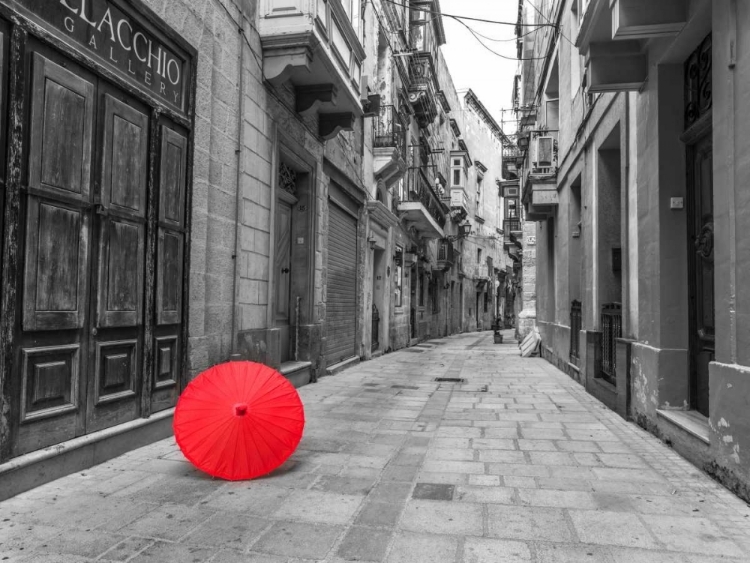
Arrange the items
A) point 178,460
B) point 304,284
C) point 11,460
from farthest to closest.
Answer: point 304,284
point 178,460
point 11,460

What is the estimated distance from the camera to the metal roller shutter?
1123 cm

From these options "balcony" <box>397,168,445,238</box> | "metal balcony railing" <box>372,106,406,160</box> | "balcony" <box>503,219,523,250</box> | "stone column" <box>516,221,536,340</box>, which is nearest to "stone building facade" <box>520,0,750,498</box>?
"metal balcony railing" <box>372,106,406,160</box>

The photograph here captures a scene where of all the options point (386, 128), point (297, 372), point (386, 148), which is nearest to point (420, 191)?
point (386, 128)

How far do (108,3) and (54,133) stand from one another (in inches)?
52.0

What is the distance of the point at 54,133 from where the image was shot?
403cm

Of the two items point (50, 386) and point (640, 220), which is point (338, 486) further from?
Result: point (640, 220)

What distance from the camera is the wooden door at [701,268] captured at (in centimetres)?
515

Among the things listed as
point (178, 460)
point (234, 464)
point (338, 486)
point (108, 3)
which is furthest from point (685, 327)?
point (108, 3)

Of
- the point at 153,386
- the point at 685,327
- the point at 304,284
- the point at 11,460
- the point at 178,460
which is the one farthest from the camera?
the point at 304,284

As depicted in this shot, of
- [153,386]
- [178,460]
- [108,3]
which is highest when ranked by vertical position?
[108,3]

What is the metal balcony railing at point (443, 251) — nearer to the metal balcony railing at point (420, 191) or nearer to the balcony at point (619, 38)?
the metal balcony railing at point (420, 191)

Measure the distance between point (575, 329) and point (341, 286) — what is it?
467 centimetres

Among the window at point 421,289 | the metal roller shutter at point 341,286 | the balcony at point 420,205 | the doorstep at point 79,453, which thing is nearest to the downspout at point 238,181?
the doorstep at point 79,453

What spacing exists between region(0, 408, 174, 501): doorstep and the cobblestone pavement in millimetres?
88
